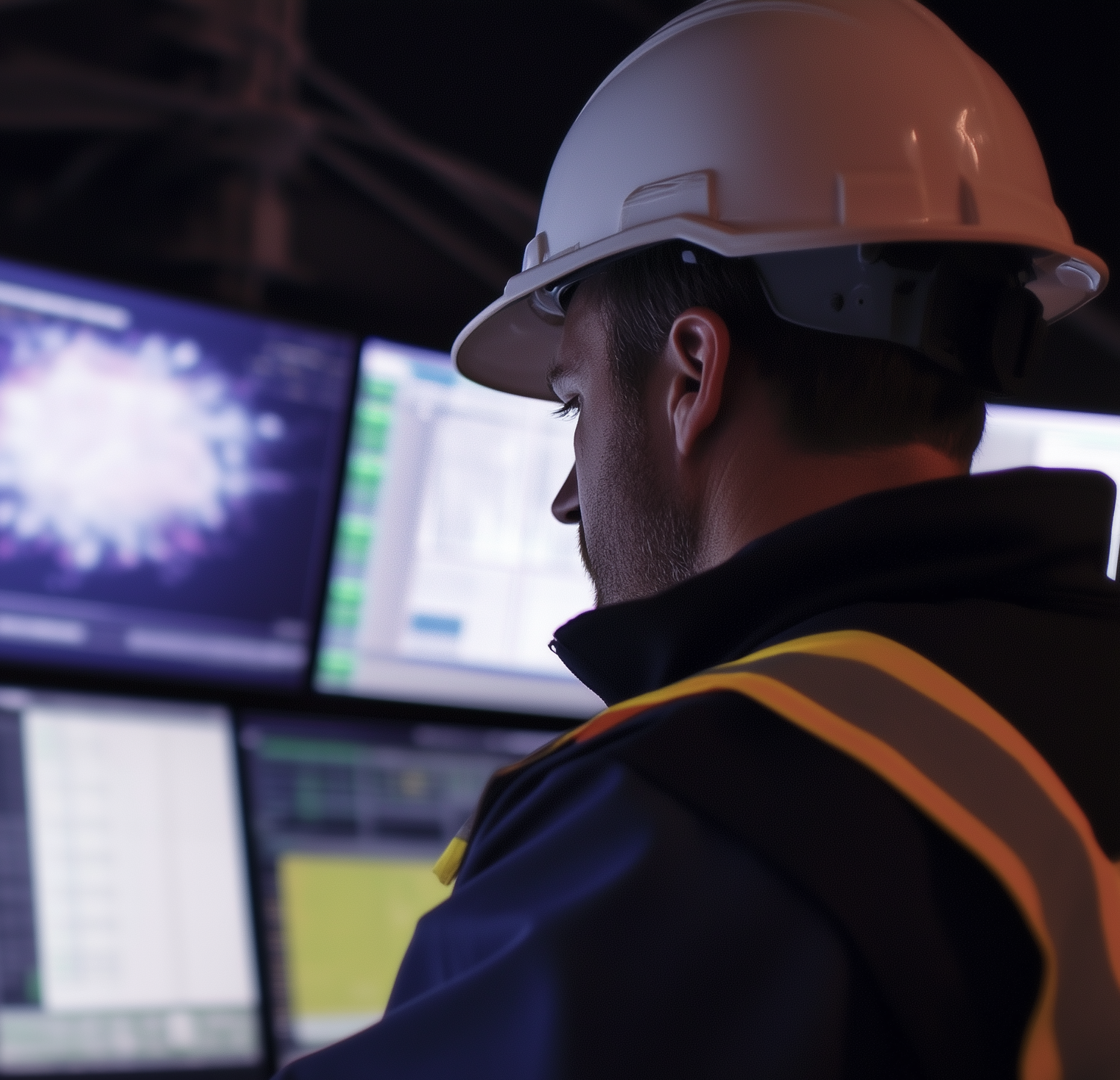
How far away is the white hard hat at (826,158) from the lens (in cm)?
73

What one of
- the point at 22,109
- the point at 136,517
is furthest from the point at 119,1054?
the point at 22,109

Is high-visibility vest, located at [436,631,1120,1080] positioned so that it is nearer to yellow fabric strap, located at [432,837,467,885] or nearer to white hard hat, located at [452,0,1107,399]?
yellow fabric strap, located at [432,837,467,885]

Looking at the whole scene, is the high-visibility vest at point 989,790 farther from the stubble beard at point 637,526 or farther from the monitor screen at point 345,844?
the monitor screen at point 345,844

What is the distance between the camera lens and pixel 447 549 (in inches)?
60.7

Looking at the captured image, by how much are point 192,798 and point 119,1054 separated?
0.28 metres

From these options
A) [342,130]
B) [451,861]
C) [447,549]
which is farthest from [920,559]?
[342,130]

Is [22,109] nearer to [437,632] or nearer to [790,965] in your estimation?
[437,632]

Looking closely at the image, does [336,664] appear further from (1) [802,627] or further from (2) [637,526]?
(1) [802,627]

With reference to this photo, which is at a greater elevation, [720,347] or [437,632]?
[720,347]

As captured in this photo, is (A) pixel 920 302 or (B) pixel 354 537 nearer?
(A) pixel 920 302

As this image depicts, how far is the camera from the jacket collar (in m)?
0.62

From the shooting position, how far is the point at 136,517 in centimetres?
141

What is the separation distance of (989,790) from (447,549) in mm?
1085

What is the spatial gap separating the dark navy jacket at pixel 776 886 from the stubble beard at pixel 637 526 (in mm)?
155
